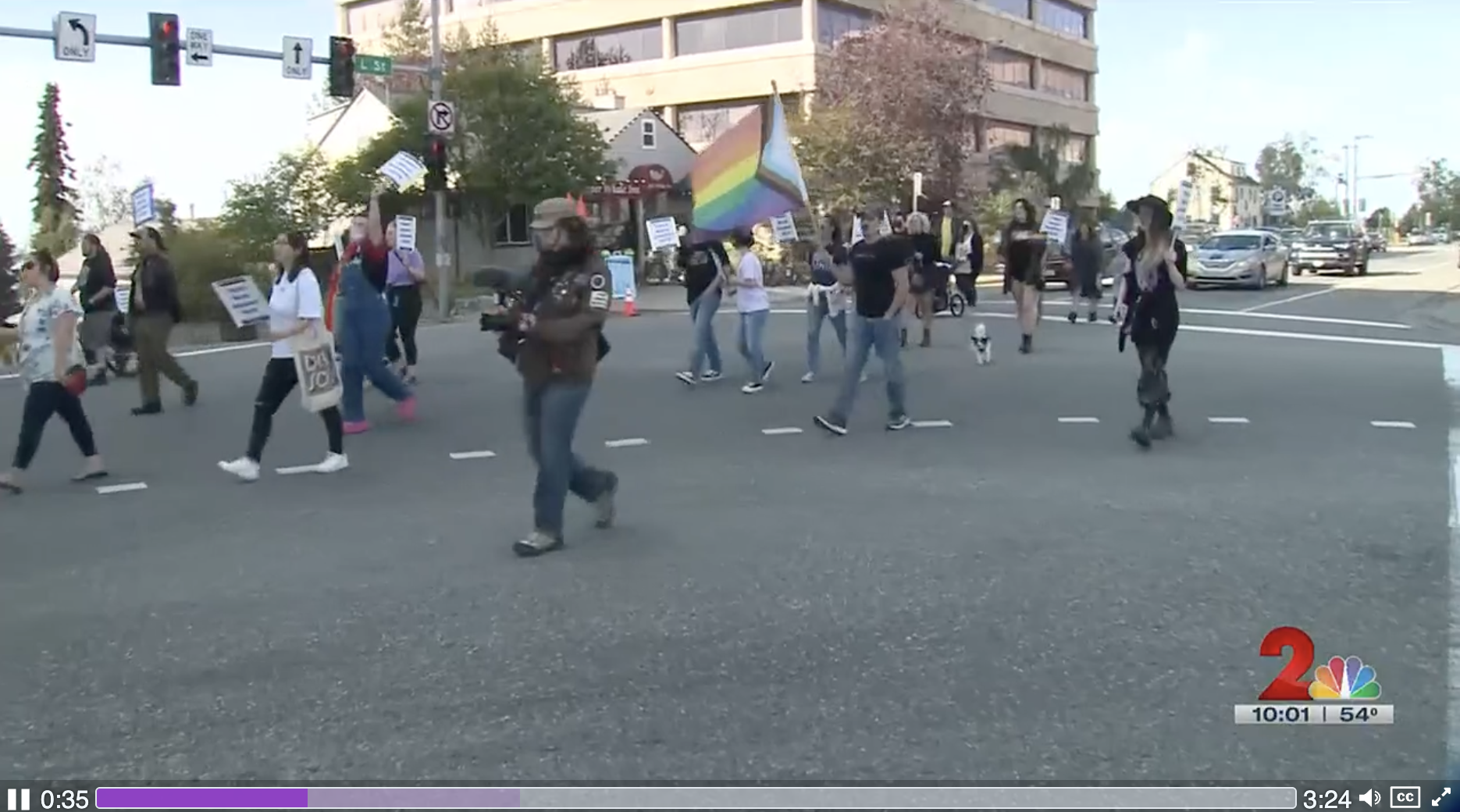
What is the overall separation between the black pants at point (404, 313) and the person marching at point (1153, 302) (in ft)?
23.3

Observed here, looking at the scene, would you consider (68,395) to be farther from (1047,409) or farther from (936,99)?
(936,99)

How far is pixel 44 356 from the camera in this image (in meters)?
9.36

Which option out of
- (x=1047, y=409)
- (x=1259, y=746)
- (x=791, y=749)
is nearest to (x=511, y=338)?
(x=791, y=749)

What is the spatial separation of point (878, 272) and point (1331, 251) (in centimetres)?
3556

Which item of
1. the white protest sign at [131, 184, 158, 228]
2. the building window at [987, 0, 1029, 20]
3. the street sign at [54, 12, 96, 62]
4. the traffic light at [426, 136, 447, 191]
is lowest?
the white protest sign at [131, 184, 158, 228]

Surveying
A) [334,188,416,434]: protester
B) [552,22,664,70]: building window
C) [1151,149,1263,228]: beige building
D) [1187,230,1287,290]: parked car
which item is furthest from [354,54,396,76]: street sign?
[1151,149,1263,228]: beige building

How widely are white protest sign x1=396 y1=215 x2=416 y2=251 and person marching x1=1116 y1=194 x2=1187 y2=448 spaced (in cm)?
757

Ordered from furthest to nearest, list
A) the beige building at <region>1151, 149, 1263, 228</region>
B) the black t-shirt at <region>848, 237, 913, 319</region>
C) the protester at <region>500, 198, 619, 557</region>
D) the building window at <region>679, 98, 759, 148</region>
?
the beige building at <region>1151, 149, 1263, 228</region>, the building window at <region>679, 98, 759, 148</region>, the black t-shirt at <region>848, 237, 913, 319</region>, the protester at <region>500, 198, 619, 557</region>

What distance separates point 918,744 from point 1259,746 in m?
1.06

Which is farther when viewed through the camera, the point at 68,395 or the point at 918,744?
the point at 68,395

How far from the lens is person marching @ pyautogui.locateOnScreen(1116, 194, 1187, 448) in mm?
10023

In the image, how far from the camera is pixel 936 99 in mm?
40750

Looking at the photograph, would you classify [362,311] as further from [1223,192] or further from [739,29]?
[1223,192]
